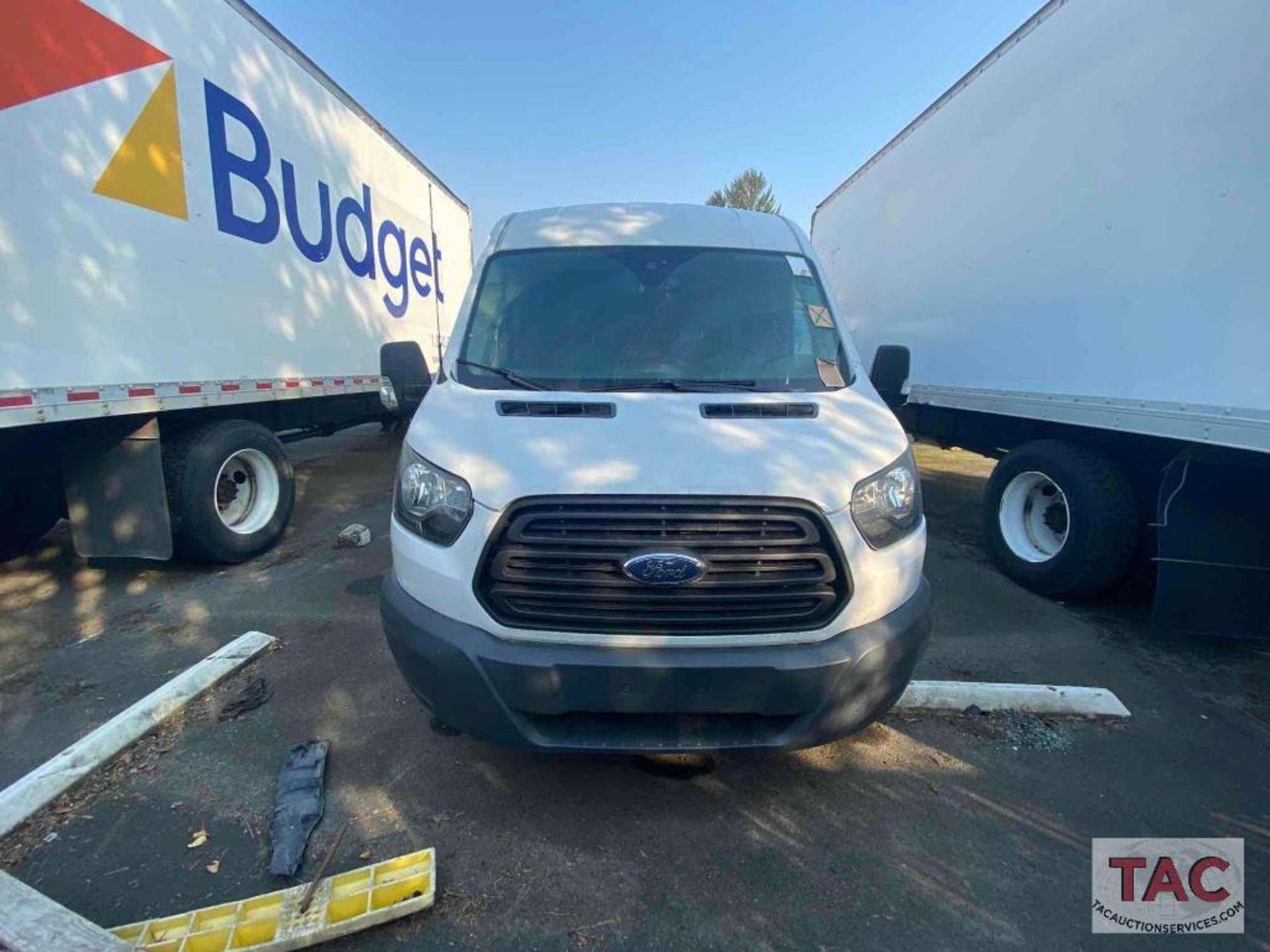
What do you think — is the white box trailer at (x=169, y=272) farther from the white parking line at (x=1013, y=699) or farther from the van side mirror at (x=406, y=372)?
the white parking line at (x=1013, y=699)

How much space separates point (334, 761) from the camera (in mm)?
2654

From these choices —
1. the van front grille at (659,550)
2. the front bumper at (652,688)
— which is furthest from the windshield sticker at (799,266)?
the front bumper at (652,688)

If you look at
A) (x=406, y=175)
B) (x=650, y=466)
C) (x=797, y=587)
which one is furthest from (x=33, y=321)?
(x=406, y=175)

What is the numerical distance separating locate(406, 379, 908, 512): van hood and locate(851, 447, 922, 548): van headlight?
44mm

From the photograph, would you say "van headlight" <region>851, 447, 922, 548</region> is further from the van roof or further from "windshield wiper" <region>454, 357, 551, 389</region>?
the van roof

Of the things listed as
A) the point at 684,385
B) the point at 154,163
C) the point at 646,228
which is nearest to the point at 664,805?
the point at 684,385

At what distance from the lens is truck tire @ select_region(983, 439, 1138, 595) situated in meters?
4.04

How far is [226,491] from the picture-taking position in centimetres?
507

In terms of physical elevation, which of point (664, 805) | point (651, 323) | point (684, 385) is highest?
point (651, 323)

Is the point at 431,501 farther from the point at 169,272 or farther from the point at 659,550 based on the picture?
the point at 169,272

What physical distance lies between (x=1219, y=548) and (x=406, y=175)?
8.92 metres

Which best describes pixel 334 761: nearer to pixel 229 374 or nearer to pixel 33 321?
pixel 33 321

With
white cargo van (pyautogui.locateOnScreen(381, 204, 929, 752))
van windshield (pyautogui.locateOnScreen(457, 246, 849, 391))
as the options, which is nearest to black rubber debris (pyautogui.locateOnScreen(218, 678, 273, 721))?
white cargo van (pyautogui.locateOnScreen(381, 204, 929, 752))

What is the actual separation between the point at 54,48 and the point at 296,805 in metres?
4.19
